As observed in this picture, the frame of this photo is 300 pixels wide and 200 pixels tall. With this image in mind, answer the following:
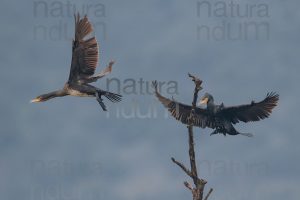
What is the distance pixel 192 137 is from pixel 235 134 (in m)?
4.71

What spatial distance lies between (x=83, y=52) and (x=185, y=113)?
3.50 metres

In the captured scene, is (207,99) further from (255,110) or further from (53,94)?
(53,94)

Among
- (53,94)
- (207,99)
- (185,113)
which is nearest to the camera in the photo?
(53,94)

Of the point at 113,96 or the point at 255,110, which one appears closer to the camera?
the point at 113,96

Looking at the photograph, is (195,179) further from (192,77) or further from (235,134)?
(235,134)

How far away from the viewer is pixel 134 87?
24.7m

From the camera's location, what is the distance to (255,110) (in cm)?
2420

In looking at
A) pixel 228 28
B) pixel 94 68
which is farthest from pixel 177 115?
pixel 228 28

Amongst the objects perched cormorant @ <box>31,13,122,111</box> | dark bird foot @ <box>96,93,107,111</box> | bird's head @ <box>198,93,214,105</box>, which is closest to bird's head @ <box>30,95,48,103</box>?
perched cormorant @ <box>31,13,122,111</box>

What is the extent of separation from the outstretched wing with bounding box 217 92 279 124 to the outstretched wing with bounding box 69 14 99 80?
174 inches

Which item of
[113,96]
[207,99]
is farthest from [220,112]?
[113,96]

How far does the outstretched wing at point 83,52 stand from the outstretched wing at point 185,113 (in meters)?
1.92

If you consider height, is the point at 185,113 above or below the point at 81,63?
below

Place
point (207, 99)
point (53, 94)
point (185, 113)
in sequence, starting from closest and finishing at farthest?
point (53, 94) → point (207, 99) → point (185, 113)
